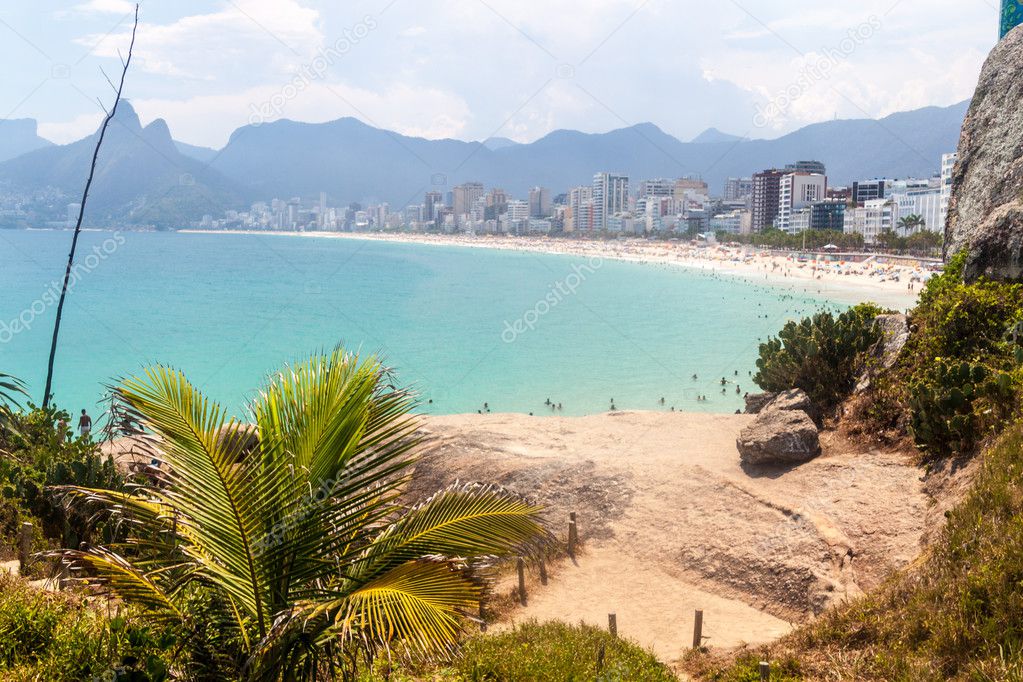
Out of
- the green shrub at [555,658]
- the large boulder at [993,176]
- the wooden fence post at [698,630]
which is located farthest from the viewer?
the large boulder at [993,176]

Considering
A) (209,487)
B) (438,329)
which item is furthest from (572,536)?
(438,329)

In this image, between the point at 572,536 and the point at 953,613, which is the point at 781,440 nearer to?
the point at 572,536

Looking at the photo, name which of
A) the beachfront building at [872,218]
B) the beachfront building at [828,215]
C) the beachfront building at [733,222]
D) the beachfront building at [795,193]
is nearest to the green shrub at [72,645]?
the beachfront building at [872,218]

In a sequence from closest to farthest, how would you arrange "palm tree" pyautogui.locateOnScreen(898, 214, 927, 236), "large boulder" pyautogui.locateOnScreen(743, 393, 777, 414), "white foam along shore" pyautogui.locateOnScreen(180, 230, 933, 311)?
1. "large boulder" pyautogui.locateOnScreen(743, 393, 777, 414)
2. "white foam along shore" pyautogui.locateOnScreen(180, 230, 933, 311)
3. "palm tree" pyautogui.locateOnScreen(898, 214, 927, 236)

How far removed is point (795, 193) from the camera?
158250 mm

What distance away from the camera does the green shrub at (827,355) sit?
1391 centimetres

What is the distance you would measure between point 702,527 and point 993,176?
9476 millimetres

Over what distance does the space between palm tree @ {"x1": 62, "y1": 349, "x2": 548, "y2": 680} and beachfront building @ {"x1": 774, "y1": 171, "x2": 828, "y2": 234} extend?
158850 millimetres

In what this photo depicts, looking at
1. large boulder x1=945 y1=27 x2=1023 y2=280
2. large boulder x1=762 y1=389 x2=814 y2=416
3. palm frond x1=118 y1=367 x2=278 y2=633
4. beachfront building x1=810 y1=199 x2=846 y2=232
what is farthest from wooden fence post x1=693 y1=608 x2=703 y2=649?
beachfront building x1=810 y1=199 x2=846 y2=232

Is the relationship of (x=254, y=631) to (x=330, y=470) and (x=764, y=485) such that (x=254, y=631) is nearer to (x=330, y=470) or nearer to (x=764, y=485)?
(x=330, y=470)

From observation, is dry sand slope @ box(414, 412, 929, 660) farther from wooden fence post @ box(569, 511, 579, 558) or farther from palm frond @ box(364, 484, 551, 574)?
palm frond @ box(364, 484, 551, 574)

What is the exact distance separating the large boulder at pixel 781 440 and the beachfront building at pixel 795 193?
149238mm

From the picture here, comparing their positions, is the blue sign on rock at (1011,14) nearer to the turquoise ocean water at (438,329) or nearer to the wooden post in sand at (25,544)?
the turquoise ocean water at (438,329)

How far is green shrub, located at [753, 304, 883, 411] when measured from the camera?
13.9 m
